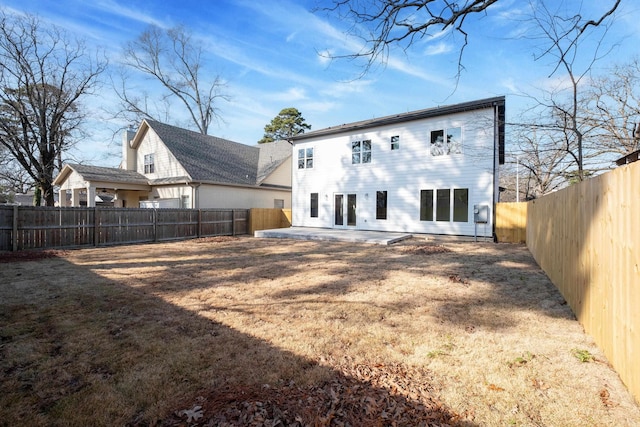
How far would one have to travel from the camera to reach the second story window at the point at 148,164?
19750mm

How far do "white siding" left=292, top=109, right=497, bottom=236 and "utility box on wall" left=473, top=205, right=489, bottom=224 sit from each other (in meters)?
0.41

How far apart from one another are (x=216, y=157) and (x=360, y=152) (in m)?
10.3

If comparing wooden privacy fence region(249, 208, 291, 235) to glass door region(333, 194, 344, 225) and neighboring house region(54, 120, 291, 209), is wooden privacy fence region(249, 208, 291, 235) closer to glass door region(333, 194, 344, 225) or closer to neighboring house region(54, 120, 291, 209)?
neighboring house region(54, 120, 291, 209)

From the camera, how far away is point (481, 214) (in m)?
12.7

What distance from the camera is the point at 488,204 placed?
13.0 metres

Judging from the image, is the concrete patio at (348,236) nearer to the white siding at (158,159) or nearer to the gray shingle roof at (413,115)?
the gray shingle roof at (413,115)

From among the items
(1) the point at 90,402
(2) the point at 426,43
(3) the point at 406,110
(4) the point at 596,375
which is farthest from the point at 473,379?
(3) the point at 406,110

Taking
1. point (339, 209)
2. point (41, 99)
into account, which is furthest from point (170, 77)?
point (339, 209)

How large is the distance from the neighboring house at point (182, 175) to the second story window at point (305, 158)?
357 centimetres

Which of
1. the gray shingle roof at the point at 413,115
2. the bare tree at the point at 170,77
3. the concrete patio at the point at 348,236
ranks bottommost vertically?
the concrete patio at the point at 348,236

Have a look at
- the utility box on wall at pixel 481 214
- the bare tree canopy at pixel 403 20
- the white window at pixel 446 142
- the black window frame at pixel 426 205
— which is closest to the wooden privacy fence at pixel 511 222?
the utility box on wall at pixel 481 214

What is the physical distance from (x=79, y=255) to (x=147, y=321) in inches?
299

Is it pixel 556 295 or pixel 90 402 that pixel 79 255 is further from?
pixel 556 295

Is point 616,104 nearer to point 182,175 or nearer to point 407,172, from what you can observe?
point 407,172
